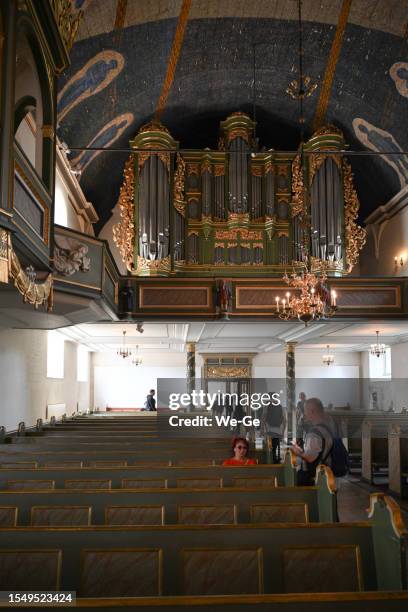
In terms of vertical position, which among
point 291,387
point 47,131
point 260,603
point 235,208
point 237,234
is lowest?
point 260,603

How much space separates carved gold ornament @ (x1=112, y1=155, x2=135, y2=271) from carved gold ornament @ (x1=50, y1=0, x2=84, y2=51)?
908 cm

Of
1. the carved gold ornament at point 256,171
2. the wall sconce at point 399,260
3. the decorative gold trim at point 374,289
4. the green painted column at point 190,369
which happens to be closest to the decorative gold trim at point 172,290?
the decorative gold trim at point 374,289

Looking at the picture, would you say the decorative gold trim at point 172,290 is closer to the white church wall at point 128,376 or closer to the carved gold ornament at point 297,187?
the carved gold ornament at point 297,187

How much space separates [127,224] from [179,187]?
195 centimetres

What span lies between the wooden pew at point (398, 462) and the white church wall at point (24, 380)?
7.23 m

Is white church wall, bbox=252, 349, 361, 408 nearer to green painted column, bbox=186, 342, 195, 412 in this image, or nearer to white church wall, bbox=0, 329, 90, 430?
green painted column, bbox=186, 342, 195, 412

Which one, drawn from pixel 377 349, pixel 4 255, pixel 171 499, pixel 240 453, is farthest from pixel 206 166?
pixel 171 499

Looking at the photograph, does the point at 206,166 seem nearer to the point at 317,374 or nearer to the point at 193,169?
the point at 193,169

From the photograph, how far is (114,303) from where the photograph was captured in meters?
12.9

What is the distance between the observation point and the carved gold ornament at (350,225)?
16391 millimetres

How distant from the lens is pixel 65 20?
6.91 m

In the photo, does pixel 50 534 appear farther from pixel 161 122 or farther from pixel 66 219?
pixel 161 122

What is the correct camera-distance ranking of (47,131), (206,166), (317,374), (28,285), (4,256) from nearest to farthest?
(4,256) → (28,285) → (47,131) → (206,166) → (317,374)

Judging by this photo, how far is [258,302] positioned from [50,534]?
436 inches
